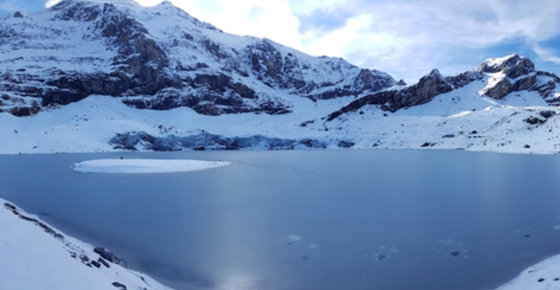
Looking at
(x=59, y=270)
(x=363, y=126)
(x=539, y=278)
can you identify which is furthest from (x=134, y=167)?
(x=363, y=126)

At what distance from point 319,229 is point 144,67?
448 ft

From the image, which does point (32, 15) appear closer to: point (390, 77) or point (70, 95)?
point (70, 95)

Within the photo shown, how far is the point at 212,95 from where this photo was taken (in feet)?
444

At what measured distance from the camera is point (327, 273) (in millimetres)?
7484

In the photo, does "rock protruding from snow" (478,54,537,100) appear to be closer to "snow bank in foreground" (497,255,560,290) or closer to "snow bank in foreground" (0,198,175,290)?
"snow bank in foreground" (497,255,560,290)

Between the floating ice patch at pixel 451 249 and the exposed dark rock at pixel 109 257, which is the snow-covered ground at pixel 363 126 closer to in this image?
the floating ice patch at pixel 451 249

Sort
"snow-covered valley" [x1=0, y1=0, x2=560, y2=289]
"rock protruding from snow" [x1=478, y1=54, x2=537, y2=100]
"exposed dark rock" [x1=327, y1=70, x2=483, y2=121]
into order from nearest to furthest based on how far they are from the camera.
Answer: "snow-covered valley" [x1=0, y1=0, x2=560, y2=289], "rock protruding from snow" [x1=478, y1=54, x2=537, y2=100], "exposed dark rock" [x1=327, y1=70, x2=483, y2=121]

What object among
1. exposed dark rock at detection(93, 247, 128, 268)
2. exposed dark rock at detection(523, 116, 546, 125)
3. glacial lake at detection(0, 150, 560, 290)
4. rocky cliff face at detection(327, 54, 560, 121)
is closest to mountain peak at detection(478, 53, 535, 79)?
rocky cliff face at detection(327, 54, 560, 121)

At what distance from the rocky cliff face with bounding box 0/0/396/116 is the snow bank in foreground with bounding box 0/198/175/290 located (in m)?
102

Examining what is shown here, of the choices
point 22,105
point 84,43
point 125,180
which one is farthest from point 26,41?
point 125,180

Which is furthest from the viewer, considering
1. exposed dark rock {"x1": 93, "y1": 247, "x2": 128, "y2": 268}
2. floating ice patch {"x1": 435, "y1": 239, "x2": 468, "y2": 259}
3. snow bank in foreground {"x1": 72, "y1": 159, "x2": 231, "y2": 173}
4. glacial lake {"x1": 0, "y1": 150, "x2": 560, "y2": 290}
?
snow bank in foreground {"x1": 72, "y1": 159, "x2": 231, "y2": 173}

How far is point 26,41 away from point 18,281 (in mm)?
163435

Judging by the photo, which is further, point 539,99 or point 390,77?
point 390,77

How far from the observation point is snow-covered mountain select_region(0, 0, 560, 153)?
218 feet
